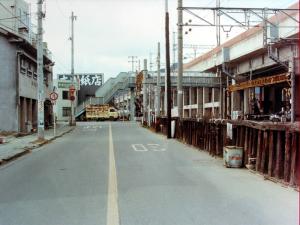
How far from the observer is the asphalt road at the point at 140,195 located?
862cm

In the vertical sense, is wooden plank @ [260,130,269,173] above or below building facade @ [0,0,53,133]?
below

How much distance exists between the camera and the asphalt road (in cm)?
862

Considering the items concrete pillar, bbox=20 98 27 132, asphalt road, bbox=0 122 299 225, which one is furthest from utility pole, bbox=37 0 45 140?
asphalt road, bbox=0 122 299 225

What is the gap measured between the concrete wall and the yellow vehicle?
6262cm

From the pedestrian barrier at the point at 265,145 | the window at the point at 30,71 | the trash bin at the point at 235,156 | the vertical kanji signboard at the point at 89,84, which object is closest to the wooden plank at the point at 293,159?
the pedestrian barrier at the point at 265,145

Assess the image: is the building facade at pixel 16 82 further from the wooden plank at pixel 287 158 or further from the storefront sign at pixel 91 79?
the storefront sign at pixel 91 79

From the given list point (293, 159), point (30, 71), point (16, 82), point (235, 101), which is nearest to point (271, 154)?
point (293, 159)

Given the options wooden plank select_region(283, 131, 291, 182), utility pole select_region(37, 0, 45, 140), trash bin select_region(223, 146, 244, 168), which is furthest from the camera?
utility pole select_region(37, 0, 45, 140)

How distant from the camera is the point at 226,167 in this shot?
54.8 feet

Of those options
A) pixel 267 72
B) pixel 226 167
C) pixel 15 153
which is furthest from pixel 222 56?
pixel 226 167

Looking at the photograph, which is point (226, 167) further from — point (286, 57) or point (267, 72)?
point (267, 72)

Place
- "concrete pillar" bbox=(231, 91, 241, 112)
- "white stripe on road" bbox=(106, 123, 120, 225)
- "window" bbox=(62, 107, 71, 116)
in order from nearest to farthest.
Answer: "white stripe on road" bbox=(106, 123, 120, 225)
"concrete pillar" bbox=(231, 91, 241, 112)
"window" bbox=(62, 107, 71, 116)

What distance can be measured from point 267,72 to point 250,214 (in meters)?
45.5

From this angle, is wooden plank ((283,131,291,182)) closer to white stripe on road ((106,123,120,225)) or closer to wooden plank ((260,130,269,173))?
wooden plank ((260,130,269,173))
